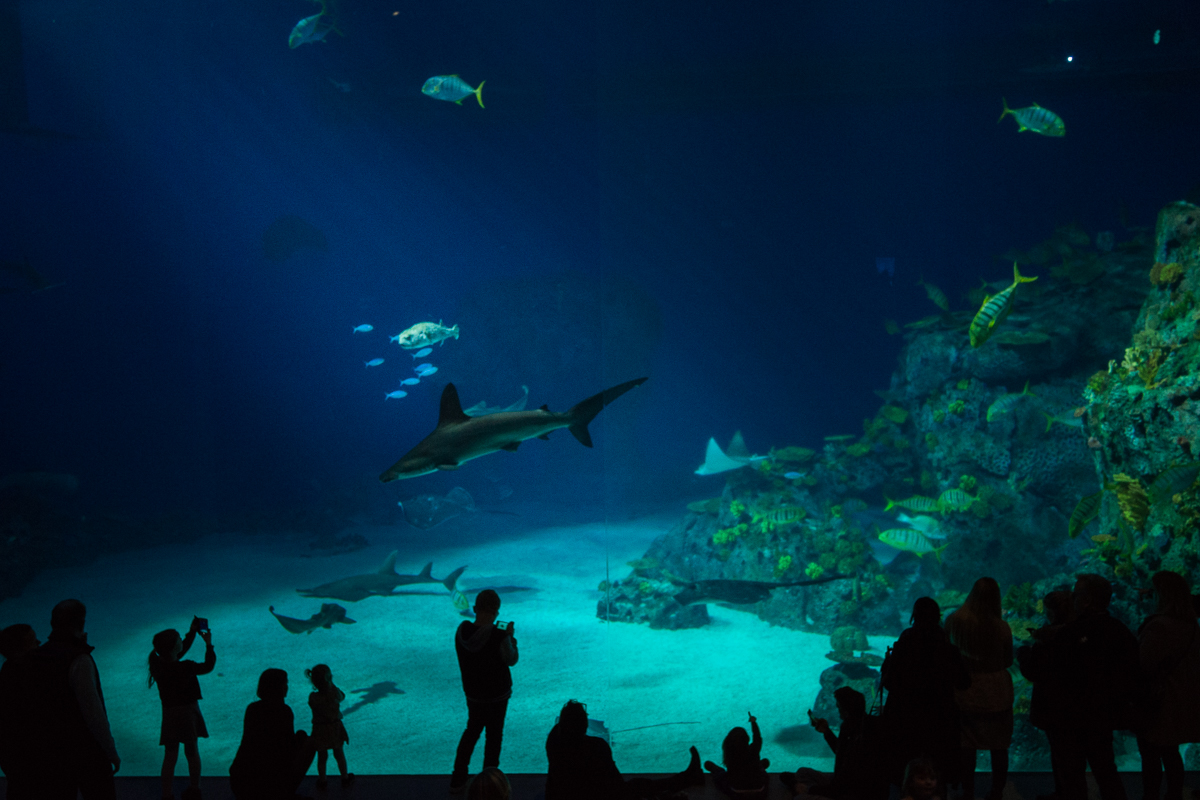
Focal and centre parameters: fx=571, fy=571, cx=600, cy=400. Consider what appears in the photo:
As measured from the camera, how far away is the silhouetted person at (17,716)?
2246 millimetres

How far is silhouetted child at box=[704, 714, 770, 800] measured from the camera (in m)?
2.56

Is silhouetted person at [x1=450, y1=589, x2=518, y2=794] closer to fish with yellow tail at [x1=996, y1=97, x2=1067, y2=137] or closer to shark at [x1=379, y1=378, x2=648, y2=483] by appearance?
shark at [x1=379, y1=378, x2=648, y2=483]

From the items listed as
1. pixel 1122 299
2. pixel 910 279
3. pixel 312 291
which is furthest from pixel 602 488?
pixel 312 291

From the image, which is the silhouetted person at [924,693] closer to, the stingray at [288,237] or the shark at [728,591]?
the shark at [728,591]

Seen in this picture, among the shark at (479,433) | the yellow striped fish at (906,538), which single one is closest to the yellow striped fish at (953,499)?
the yellow striped fish at (906,538)

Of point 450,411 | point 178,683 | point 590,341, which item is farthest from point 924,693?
point 590,341

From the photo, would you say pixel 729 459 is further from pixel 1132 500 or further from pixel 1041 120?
pixel 1041 120

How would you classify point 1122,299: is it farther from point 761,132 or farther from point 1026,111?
point 761,132

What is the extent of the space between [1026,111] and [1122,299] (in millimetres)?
3888

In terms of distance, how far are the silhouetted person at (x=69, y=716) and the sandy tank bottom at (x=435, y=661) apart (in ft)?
5.57

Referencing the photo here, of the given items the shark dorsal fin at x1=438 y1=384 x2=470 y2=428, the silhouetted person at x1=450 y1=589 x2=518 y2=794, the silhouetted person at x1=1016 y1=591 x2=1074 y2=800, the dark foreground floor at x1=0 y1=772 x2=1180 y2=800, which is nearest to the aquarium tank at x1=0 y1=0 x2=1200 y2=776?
the shark dorsal fin at x1=438 y1=384 x2=470 y2=428

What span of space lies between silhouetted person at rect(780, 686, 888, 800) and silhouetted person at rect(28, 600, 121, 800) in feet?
9.77

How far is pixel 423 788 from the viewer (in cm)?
296

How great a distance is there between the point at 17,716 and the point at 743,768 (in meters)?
2.99
